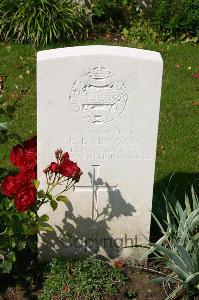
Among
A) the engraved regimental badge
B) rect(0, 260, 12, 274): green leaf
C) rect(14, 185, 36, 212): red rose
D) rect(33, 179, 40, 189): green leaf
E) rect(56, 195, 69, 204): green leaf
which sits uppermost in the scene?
the engraved regimental badge

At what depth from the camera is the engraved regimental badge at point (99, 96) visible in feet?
12.9

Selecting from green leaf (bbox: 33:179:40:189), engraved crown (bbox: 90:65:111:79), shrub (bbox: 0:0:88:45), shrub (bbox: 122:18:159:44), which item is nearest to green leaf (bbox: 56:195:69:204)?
green leaf (bbox: 33:179:40:189)

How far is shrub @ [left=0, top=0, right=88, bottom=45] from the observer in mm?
8258

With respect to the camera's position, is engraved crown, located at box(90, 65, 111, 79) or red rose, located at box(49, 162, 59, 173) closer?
red rose, located at box(49, 162, 59, 173)

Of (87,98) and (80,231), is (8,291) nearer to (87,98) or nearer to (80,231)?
(80,231)

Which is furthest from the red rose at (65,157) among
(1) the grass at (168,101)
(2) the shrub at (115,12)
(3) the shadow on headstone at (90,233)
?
(2) the shrub at (115,12)

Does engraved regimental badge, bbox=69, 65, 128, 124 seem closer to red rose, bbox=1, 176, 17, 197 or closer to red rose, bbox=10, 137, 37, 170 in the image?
red rose, bbox=10, 137, 37, 170

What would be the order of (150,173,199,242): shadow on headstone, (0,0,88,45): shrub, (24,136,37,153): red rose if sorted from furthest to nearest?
(0,0,88,45): shrub → (150,173,199,242): shadow on headstone → (24,136,37,153): red rose

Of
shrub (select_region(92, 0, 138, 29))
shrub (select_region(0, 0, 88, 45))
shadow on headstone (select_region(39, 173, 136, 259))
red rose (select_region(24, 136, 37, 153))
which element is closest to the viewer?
red rose (select_region(24, 136, 37, 153))

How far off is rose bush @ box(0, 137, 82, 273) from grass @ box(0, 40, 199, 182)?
1.68m

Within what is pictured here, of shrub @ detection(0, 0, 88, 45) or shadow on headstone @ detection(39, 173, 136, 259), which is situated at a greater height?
shrub @ detection(0, 0, 88, 45)

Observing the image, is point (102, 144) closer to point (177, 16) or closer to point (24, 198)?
point (24, 198)

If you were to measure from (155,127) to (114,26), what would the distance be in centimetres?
529

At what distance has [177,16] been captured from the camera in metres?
8.75
